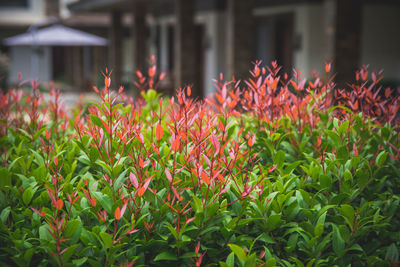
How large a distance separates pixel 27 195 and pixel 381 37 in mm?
13026

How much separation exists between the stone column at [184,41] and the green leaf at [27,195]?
8305mm

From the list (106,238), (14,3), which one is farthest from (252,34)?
(14,3)

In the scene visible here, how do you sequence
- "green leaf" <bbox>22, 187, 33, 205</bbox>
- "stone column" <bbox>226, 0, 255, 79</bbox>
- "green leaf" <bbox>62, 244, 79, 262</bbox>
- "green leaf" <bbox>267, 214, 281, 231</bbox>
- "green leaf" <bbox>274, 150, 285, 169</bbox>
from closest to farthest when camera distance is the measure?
"green leaf" <bbox>62, 244, 79, 262</bbox> < "green leaf" <bbox>267, 214, 281, 231</bbox> < "green leaf" <bbox>22, 187, 33, 205</bbox> < "green leaf" <bbox>274, 150, 285, 169</bbox> < "stone column" <bbox>226, 0, 255, 79</bbox>

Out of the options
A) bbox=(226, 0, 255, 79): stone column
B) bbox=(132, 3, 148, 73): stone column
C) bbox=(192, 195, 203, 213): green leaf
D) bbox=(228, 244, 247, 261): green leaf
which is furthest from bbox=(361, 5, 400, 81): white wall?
bbox=(228, 244, 247, 261): green leaf

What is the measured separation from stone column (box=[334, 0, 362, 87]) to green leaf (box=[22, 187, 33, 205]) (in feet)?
21.8

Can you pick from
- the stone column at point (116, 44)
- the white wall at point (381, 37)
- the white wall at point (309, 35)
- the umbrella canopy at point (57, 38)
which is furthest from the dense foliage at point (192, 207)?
the stone column at point (116, 44)

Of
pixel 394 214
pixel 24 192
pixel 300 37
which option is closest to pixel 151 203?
pixel 24 192

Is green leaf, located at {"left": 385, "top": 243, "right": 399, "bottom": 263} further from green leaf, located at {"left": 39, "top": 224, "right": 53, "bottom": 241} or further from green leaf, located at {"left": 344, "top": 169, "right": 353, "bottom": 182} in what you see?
green leaf, located at {"left": 39, "top": 224, "right": 53, "bottom": 241}

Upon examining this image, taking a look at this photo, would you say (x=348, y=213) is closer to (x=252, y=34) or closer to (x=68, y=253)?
(x=68, y=253)

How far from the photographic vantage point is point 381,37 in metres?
13.7

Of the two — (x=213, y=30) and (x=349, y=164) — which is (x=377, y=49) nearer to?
(x=213, y=30)

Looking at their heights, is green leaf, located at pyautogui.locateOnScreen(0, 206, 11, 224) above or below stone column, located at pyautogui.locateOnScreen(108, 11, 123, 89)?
below

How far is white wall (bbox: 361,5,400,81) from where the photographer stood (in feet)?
44.5

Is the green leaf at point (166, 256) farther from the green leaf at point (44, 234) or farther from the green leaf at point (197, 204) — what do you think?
the green leaf at point (44, 234)
